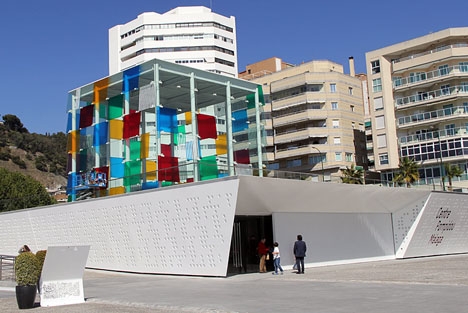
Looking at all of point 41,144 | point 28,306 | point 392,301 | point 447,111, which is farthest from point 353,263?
point 41,144

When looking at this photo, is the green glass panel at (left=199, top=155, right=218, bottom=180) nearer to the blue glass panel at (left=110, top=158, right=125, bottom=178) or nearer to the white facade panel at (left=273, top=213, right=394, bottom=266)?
the white facade panel at (left=273, top=213, right=394, bottom=266)

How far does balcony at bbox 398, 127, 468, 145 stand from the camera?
59.3 meters

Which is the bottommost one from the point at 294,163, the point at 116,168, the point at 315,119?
the point at 116,168

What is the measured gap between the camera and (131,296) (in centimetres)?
1524

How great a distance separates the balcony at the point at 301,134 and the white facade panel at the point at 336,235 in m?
38.0

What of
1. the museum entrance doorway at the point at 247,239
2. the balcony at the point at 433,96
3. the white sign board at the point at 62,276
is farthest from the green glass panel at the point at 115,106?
the balcony at the point at 433,96

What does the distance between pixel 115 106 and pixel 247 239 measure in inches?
488

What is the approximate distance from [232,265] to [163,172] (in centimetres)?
527

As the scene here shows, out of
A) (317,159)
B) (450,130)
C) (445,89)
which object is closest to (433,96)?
(445,89)

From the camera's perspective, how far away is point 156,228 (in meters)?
24.0

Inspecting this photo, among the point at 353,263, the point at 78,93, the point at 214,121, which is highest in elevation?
the point at 78,93

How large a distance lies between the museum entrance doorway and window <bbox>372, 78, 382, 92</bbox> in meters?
44.7

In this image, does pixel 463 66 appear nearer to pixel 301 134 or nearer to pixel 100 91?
pixel 301 134

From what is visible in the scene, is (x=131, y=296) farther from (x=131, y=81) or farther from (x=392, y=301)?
(x=131, y=81)
